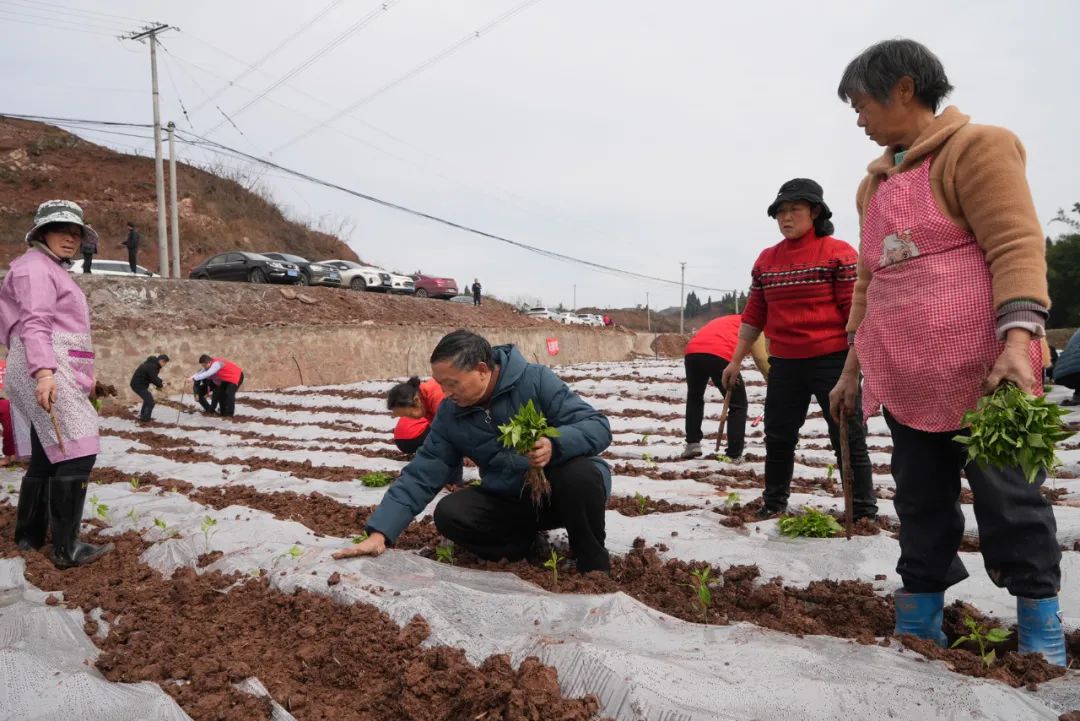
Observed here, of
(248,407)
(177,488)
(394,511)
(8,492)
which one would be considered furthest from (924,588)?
(248,407)

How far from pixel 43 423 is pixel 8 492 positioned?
2388 mm

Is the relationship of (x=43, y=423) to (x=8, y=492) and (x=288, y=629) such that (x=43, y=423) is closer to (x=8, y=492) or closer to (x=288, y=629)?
(x=288, y=629)

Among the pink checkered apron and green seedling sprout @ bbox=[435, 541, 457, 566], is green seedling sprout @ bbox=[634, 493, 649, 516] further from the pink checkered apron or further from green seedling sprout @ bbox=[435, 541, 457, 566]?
the pink checkered apron

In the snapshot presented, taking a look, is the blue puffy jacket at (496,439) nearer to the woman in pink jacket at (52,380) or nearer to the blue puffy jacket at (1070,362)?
the woman in pink jacket at (52,380)

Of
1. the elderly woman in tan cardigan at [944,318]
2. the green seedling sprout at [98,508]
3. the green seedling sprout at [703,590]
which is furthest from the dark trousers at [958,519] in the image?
the green seedling sprout at [98,508]

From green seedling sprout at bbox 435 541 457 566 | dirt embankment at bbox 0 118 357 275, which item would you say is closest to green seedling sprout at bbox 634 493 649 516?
green seedling sprout at bbox 435 541 457 566

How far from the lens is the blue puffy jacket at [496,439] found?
9.50 feet

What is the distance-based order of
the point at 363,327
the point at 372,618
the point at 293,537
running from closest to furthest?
the point at 372,618 → the point at 293,537 → the point at 363,327

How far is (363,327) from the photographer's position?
1573 centimetres

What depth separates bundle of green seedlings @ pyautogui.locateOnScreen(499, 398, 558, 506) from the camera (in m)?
2.74

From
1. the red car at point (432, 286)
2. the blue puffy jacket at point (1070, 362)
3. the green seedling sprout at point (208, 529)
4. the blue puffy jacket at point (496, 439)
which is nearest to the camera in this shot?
the blue puffy jacket at point (496, 439)

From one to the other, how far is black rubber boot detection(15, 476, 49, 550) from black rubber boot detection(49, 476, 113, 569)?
105 millimetres

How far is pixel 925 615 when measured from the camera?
1.98 meters

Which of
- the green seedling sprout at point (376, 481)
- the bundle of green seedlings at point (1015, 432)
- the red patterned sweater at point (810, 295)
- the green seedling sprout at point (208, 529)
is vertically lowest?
the green seedling sprout at point (376, 481)
